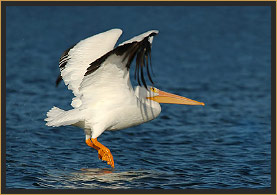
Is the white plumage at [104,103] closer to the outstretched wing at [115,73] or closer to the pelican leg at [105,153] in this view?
the outstretched wing at [115,73]

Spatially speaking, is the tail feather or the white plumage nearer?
the white plumage

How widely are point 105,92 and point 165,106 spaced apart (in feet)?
15.9

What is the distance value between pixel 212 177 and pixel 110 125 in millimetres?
1632

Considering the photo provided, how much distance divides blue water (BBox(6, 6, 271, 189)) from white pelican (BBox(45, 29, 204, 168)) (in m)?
0.70

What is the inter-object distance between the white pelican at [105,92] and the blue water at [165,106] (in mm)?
695

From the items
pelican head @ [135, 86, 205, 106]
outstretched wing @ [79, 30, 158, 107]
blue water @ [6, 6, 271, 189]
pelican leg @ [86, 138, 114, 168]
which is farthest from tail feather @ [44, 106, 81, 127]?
pelican head @ [135, 86, 205, 106]

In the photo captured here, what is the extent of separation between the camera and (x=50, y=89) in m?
13.6

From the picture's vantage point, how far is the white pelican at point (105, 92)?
7254mm

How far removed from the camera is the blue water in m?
8.02

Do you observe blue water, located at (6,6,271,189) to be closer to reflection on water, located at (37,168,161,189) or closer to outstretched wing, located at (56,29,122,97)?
reflection on water, located at (37,168,161,189)

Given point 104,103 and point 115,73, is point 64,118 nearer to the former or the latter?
point 104,103

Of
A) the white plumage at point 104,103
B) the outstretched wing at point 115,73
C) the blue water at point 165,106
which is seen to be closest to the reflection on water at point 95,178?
the blue water at point 165,106

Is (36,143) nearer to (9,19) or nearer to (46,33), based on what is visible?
(46,33)

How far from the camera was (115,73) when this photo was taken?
756 cm
